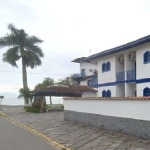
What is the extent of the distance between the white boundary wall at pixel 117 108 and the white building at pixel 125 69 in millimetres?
7088

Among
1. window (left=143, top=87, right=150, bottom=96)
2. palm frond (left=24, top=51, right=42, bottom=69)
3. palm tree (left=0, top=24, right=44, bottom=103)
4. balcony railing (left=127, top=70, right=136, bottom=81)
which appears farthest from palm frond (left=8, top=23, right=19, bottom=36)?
window (left=143, top=87, right=150, bottom=96)

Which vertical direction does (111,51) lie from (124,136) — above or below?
above

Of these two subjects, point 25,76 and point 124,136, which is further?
point 25,76

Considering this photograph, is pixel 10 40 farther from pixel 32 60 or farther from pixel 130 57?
pixel 130 57

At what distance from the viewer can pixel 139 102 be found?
1120 centimetres

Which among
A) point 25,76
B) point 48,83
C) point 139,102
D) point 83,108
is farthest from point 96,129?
point 48,83

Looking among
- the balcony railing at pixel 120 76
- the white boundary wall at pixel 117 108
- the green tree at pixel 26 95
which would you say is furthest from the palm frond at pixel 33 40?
the white boundary wall at pixel 117 108

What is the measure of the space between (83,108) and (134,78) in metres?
8.74

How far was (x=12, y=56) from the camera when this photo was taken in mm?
45438

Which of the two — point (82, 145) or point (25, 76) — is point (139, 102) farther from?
point (25, 76)

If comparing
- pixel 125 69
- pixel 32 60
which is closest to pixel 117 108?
pixel 125 69

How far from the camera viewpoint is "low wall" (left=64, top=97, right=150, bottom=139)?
10.9 meters

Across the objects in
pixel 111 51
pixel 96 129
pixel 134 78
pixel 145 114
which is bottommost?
pixel 96 129

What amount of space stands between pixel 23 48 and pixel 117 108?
121 ft
